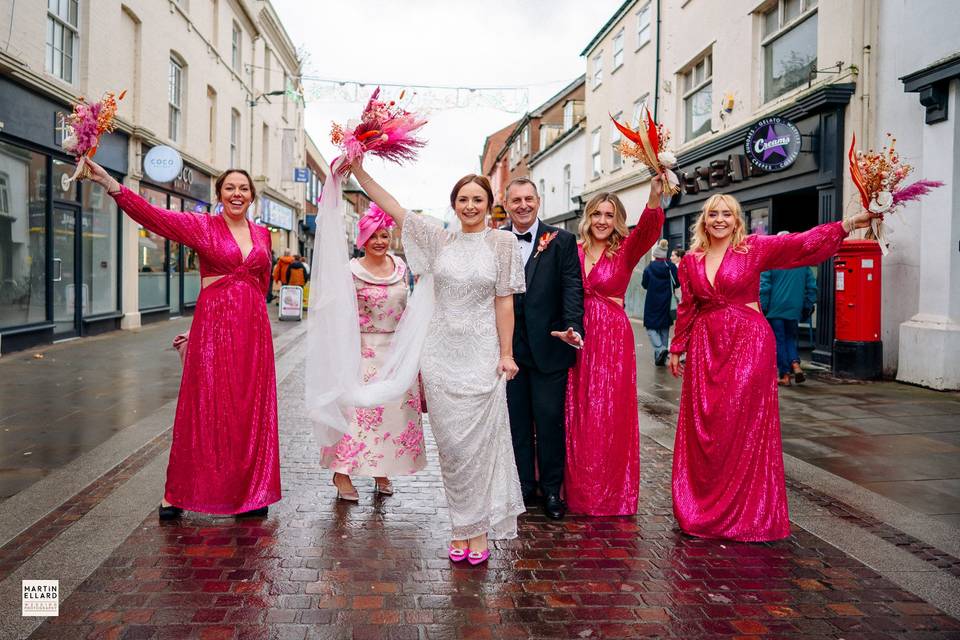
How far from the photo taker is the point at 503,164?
1865 inches

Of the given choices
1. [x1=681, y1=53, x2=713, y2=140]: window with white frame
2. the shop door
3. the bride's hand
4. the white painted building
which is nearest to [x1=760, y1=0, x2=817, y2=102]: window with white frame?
the white painted building

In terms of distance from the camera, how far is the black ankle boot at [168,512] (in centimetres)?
409

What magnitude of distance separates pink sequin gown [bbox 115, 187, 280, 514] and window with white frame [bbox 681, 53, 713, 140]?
1326cm

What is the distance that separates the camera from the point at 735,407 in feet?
13.4

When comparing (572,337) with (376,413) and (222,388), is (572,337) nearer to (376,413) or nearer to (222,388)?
(376,413)

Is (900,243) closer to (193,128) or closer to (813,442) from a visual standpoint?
(813,442)

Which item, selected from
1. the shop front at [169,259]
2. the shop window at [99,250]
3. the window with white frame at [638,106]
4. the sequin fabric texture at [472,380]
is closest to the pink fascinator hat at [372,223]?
the sequin fabric texture at [472,380]

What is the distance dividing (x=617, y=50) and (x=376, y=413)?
19.3m

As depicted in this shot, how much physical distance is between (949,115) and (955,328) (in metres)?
2.53

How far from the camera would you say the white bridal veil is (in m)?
3.86

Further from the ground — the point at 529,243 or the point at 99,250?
the point at 99,250

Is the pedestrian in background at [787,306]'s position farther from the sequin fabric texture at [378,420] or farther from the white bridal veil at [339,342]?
the white bridal veil at [339,342]

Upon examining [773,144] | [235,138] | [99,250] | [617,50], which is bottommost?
[99,250]

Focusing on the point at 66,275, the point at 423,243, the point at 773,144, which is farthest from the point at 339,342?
the point at 66,275
